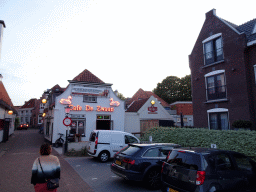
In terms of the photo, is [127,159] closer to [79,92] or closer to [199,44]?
[79,92]

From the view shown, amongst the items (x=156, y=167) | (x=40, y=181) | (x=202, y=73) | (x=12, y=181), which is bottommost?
(x=12, y=181)

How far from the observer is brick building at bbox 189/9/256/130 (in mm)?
14914

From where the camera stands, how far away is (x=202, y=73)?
18.6 metres

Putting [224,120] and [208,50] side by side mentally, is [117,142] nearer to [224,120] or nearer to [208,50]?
[224,120]

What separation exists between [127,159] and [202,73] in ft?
47.4

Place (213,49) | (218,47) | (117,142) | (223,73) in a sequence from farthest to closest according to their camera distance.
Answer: (213,49), (218,47), (223,73), (117,142)

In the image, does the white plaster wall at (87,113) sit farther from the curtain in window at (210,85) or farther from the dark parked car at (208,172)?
the dark parked car at (208,172)

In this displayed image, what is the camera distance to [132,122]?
22.6 metres

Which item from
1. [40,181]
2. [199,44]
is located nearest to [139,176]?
[40,181]

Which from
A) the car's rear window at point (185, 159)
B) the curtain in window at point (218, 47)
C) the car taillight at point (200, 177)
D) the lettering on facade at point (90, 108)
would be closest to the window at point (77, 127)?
the lettering on facade at point (90, 108)

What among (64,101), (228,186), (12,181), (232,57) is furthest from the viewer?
(64,101)

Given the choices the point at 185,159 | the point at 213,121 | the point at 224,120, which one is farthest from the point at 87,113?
the point at 185,159

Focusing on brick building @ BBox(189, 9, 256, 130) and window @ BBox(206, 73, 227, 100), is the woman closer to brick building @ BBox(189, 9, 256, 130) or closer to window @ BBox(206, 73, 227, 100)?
brick building @ BBox(189, 9, 256, 130)

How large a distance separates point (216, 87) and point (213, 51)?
3.34 m
